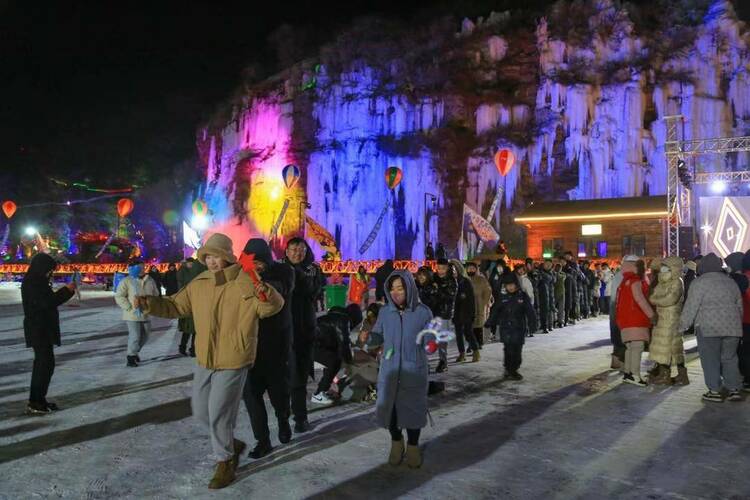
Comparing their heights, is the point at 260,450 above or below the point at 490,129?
below

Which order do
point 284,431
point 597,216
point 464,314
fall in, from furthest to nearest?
point 597,216 < point 464,314 < point 284,431

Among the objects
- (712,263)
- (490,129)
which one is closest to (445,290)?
(712,263)

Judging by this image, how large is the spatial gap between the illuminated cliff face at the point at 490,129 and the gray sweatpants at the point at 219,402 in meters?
30.1

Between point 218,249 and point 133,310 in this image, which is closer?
point 218,249

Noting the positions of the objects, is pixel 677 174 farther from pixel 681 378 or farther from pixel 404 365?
pixel 404 365

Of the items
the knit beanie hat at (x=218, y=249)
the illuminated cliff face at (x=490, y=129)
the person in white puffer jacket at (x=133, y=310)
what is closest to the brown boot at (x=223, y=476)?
the knit beanie hat at (x=218, y=249)

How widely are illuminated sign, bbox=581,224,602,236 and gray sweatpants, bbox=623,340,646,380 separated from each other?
22.4 m

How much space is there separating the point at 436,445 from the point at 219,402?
1812mm

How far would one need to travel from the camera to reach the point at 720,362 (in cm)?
612

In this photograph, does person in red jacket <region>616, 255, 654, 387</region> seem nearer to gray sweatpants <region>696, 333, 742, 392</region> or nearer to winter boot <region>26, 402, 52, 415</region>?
gray sweatpants <region>696, 333, 742, 392</region>

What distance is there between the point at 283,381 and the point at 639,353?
4.66 metres

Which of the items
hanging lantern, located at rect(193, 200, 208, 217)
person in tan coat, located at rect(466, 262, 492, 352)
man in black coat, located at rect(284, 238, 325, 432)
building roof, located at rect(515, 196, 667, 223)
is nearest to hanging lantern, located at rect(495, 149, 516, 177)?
building roof, located at rect(515, 196, 667, 223)

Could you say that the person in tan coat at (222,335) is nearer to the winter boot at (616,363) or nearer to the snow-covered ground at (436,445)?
the snow-covered ground at (436,445)

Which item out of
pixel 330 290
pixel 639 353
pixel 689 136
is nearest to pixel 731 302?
pixel 639 353
